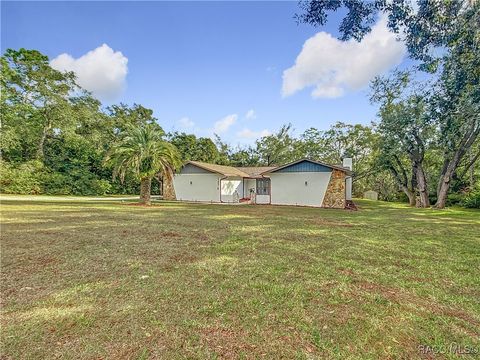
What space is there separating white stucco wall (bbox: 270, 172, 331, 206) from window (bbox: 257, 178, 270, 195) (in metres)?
2.19

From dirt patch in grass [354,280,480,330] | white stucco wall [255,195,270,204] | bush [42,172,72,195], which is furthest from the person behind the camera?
bush [42,172,72,195]

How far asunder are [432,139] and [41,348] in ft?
81.2

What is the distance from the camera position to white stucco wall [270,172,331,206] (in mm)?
20109

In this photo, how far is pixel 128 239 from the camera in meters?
7.03

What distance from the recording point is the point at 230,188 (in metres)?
24.8

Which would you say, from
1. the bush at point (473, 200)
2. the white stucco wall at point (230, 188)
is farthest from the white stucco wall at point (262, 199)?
the bush at point (473, 200)

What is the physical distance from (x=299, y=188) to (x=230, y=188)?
6804 mm

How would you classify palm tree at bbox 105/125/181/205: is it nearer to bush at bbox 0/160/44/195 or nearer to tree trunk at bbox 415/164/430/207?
bush at bbox 0/160/44/195

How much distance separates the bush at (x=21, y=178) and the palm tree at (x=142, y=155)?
12383 millimetres

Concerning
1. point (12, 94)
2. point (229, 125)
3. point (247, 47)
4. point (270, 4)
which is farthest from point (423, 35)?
point (229, 125)

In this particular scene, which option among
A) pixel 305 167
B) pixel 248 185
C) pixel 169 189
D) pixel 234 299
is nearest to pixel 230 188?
pixel 248 185

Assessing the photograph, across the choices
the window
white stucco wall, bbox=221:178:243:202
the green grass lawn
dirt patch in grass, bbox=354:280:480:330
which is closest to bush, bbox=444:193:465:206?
the window

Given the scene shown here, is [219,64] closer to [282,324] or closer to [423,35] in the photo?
[423,35]

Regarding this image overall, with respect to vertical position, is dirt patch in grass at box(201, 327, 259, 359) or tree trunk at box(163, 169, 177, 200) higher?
tree trunk at box(163, 169, 177, 200)
